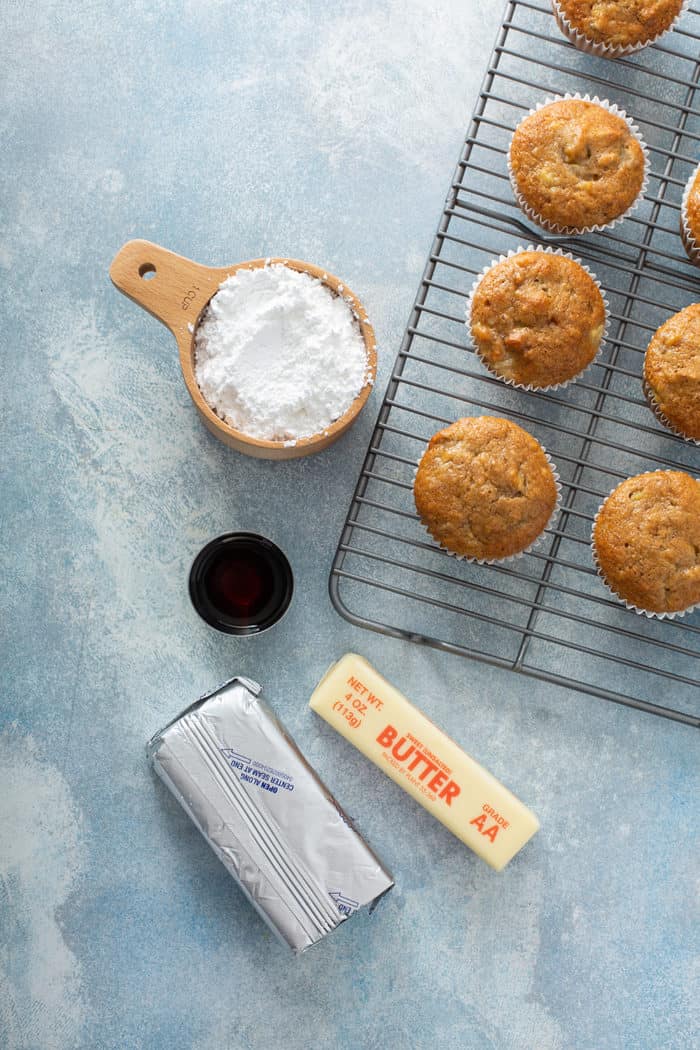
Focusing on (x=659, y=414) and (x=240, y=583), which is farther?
(x=240, y=583)

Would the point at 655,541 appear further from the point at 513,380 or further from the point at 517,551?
the point at 513,380

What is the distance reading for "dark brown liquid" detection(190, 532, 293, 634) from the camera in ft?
7.89

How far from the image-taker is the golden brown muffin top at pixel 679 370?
2215mm

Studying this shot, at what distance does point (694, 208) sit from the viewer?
2299mm

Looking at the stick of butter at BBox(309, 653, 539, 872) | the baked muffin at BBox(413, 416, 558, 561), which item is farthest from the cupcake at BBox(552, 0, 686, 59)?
the stick of butter at BBox(309, 653, 539, 872)

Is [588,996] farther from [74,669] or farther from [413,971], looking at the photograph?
[74,669]

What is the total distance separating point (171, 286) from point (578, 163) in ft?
3.64

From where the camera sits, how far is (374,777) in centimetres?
249

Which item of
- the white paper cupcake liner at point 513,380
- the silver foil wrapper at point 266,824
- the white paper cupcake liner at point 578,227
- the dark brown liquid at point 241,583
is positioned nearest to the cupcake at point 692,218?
the white paper cupcake liner at point 578,227

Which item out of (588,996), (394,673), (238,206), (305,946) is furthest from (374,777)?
(238,206)

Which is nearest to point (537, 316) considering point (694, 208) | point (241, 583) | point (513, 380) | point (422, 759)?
point (513, 380)

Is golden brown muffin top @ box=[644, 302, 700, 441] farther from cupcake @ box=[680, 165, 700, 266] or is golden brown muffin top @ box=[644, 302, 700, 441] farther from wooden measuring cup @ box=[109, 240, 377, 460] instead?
wooden measuring cup @ box=[109, 240, 377, 460]

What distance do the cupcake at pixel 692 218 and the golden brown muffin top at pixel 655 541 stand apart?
64 centimetres

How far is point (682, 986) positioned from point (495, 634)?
1.16 meters
